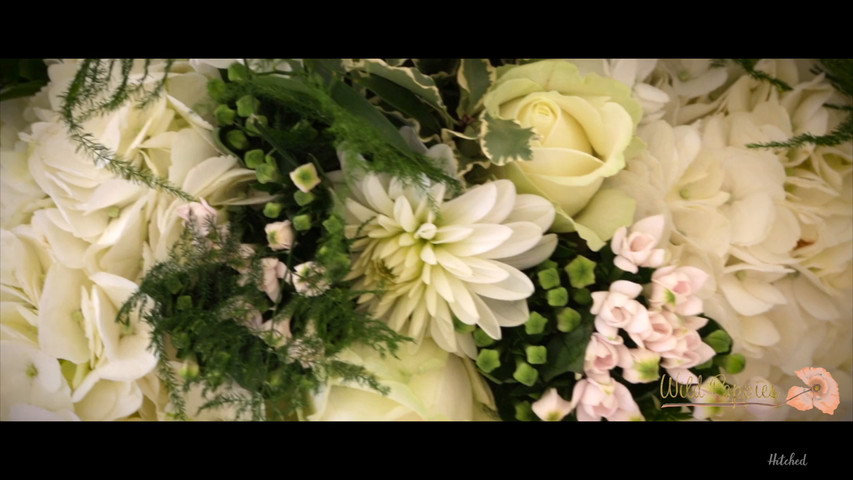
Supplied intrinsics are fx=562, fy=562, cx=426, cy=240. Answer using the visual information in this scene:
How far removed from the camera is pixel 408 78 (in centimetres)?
63

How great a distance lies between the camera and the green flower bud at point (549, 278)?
0.64 meters

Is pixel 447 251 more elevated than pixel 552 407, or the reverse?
pixel 447 251

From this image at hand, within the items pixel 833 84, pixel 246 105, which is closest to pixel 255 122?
pixel 246 105

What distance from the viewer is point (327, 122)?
624mm

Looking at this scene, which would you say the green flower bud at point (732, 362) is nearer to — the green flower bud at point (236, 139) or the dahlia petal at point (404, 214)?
the dahlia petal at point (404, 214)

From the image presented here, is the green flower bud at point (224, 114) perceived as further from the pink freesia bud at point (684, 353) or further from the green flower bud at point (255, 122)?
the pink freesia bud at point (684, 353)

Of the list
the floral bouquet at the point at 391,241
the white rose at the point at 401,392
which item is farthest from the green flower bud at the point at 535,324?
the white rose at the point at 401,392

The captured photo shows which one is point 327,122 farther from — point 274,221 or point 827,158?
point 827,158

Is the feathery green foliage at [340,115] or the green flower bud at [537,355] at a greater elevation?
the feathery green foliage at [340,115]

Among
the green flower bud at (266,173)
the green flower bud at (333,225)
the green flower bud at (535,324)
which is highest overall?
the green flower bud at (266,173)

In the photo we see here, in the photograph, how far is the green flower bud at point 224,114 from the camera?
64cm

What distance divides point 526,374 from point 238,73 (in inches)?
18.7

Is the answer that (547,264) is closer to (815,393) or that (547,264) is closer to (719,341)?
(719,341)
